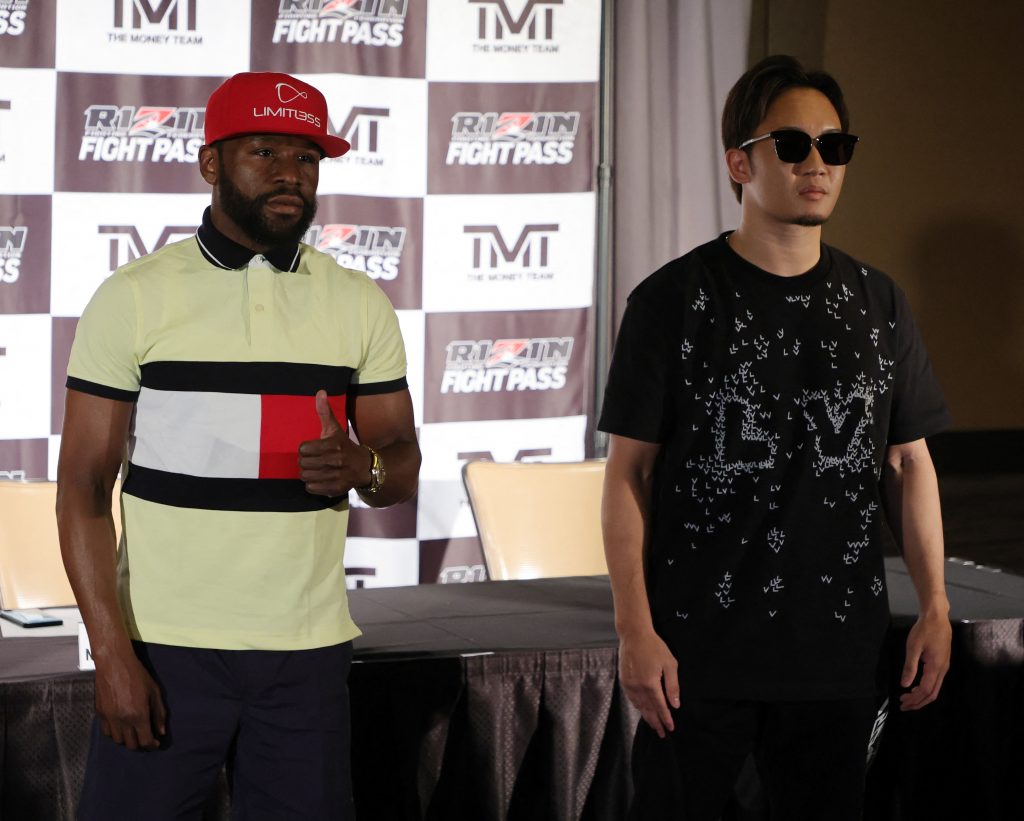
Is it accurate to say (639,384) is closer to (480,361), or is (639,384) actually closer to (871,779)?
(871,779)

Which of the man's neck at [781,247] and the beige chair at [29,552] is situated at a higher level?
the man's neck at [781,247]

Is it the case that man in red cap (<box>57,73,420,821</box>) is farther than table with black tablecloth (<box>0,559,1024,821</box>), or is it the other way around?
table with black tablecloth (<box>0,559,1024,821</box>)

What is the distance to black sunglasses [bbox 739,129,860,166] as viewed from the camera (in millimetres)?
1540

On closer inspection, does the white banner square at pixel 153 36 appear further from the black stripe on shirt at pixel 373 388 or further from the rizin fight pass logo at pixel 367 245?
the black stripe on shirt at pixel 373 388

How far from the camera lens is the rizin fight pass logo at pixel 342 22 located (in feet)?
12.1

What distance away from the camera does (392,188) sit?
3795 mm

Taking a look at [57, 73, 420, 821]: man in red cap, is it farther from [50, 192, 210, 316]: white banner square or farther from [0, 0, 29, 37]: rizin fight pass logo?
[0, 0, 29, 37]: rizin fight pass logo

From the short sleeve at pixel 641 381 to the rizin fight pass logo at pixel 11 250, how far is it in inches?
101

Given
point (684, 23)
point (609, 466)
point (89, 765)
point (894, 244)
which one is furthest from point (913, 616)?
point (894, 244)

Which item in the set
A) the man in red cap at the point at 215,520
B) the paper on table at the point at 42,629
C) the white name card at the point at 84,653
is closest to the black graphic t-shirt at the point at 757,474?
the man in red cap at the point at 215,520

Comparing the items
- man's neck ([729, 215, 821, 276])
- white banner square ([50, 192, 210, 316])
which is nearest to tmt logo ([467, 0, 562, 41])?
white banner square ([50, 192, 210, 316])

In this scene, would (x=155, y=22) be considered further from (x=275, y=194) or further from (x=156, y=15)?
(x=275, y=194)

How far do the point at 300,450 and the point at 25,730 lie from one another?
2.33 feet

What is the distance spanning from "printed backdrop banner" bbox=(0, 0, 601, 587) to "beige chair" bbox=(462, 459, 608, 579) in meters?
0.90
